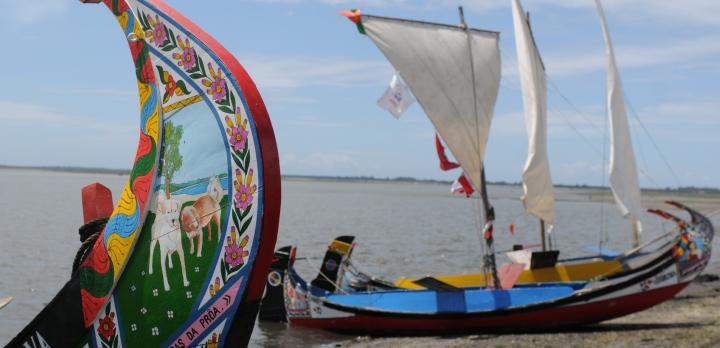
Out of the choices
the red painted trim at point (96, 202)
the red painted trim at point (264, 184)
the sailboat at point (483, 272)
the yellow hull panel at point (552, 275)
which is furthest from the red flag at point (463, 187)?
the red painted trim at point (264, 184)

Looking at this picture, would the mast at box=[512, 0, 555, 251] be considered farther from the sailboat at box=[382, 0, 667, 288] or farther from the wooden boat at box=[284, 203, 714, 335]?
the wooden boat at box=[284, 203, 714, 335]

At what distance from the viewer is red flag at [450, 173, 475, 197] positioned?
55.1 feet

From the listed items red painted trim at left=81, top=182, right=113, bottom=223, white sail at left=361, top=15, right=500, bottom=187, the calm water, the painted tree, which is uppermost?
white sail at left=361, top=15, right=500, bottom=187

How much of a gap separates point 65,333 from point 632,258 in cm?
1567

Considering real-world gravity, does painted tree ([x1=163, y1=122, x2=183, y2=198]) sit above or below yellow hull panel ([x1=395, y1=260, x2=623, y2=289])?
above

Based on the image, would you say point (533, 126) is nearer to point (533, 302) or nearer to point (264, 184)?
point (533, 302)

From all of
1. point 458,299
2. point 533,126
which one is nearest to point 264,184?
point 458,299

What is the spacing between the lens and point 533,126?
1942 centimetres

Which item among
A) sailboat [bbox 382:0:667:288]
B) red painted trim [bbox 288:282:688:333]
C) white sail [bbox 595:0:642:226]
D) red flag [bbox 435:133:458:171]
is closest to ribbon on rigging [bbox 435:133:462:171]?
red flag [bbox 435:133:458:171]

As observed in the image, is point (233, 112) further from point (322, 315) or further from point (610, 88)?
point (610, 88)

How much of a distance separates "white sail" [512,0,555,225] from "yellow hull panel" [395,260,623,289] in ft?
6.39

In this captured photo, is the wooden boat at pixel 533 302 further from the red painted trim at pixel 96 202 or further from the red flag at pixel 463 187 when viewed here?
the red painted trim at pixel 96 202

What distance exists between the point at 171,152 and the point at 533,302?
1031 cm

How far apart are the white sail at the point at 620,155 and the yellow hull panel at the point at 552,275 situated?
328 centimetres
